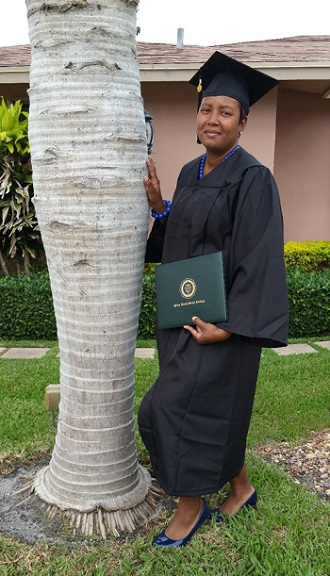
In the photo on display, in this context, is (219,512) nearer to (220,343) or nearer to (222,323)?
(220,343)

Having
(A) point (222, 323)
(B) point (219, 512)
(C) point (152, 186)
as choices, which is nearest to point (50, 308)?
(B) point (219, 512)

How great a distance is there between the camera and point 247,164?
2432 mm

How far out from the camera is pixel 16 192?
25.1 ft

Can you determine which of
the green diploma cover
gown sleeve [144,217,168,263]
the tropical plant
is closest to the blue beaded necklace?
gown sleeve [144,217,168,263]

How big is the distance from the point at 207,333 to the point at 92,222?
2.14ft

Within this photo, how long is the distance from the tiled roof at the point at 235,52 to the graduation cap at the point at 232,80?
6.15 meters

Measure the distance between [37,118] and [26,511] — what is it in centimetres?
180

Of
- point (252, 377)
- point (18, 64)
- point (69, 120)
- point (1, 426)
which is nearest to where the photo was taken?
point (69, 120)

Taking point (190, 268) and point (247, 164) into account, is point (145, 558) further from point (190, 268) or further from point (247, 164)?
point (247, 164)

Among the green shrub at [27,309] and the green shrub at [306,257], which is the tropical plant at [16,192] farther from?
the green shrub at [306,257]

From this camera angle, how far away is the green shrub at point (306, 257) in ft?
28.8

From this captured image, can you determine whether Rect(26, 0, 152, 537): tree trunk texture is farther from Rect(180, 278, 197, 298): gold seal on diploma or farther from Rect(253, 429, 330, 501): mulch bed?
Rect(253, 429, 330, 501): mulch bed

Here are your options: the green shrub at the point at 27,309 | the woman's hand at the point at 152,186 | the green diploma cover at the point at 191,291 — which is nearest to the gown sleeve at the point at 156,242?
the woman's hand at the point at 152,186

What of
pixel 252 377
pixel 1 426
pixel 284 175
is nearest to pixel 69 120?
pixel 252 377
